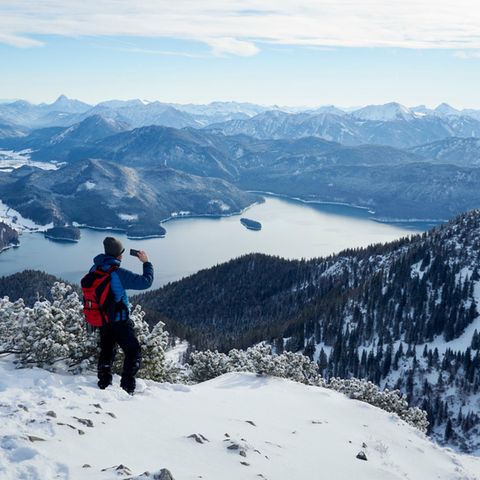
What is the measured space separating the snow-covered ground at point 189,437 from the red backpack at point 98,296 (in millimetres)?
3239

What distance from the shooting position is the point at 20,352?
24.1 m

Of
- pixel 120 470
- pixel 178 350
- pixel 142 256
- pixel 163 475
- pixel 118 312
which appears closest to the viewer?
pixel 163 475

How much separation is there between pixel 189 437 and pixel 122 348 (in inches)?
178

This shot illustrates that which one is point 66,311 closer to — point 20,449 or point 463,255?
point 20,449

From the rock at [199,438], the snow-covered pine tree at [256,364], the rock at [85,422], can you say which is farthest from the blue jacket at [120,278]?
the snow-covered pine tree at [256,364]

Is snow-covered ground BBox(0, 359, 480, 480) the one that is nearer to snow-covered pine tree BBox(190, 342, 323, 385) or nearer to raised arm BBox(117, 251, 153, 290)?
raised arm BBox(117, 251, 153, 290)

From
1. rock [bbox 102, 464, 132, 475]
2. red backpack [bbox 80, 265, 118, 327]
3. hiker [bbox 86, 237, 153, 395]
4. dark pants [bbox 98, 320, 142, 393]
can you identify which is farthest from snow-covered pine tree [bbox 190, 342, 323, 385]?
rock [bbox 102, 464, 132, 475]

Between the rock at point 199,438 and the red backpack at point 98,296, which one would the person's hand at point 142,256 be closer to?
the red backpack at point 98,296

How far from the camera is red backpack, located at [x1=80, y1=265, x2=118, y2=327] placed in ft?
63.4

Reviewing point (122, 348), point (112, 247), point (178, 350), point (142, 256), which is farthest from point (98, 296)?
point (178, 350)

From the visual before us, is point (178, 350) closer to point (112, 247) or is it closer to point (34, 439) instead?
point (112, 247)

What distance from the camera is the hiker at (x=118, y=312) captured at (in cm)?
1938

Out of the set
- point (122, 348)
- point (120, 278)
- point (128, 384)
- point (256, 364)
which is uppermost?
point (120, 278)

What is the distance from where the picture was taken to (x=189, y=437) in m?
18.3
